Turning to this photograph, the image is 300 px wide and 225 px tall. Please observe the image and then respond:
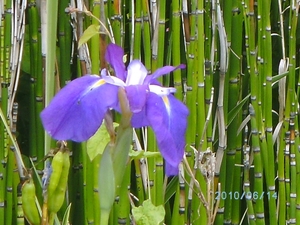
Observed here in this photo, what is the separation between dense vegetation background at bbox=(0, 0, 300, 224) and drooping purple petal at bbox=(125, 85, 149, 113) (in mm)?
352

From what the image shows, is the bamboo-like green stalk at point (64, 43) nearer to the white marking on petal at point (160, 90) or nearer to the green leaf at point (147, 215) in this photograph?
the green leaf at point (147, 215)

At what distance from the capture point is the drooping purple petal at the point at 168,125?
0.52 meters

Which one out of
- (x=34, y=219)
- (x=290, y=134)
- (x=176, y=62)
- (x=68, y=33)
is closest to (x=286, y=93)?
(x=290, y=134)

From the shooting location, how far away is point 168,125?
527 mm

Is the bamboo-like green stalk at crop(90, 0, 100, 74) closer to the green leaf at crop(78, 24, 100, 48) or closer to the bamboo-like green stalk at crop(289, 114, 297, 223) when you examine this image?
the green leaf at crop(78, 24, 100, 48)

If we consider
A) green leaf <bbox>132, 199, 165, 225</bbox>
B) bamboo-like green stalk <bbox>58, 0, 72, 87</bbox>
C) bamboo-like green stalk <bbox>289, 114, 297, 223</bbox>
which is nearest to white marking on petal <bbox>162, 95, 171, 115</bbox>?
green leaf <bbox>132, 199, 165, 225</bbox>

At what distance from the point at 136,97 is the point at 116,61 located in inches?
4.2

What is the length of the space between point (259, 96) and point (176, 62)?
0.74 ft

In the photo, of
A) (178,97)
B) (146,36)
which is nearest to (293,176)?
(178,97)

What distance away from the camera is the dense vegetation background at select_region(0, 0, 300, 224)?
0.98 m

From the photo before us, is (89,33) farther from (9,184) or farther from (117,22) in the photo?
(9,184)

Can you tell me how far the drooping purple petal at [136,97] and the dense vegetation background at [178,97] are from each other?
1.15 ft

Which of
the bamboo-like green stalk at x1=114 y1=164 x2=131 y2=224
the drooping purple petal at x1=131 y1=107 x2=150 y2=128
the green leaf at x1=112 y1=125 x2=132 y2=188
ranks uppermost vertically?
the drooping purple petal at x1=131 y1=107 x2=150 y2=128

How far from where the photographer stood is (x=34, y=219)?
649 mm
